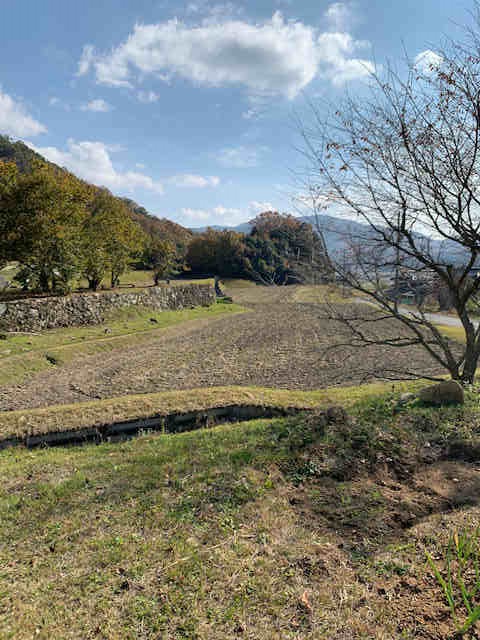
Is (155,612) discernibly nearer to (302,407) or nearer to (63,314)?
(302,407)

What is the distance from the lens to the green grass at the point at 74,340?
11.1 m

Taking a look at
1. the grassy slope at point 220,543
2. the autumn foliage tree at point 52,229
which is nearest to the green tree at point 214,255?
the autumn foliage tree at point 52,229

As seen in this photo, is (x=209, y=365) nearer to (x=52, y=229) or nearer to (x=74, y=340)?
(x=74, y=340)

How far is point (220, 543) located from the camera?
2865 mm

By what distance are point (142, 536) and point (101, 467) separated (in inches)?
67.6

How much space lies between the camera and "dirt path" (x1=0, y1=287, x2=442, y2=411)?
9.85 metres

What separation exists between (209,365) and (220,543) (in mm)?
10111

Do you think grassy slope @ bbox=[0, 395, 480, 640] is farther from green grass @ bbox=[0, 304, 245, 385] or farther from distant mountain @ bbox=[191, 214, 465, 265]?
green grass @ bbox=[0, 304, 245, 385]

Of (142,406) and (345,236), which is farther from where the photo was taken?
(142,406)

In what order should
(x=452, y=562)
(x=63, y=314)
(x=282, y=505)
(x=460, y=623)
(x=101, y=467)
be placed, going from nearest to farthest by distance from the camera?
1. (x=460, y=623)
2. (x=452, y=562)
3. (x=282, y=505)
4. (x=101, y=467)
5. (x=63, y=314)

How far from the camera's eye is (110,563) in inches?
106

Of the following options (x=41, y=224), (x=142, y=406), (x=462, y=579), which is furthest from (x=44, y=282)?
(x=462, y=579)

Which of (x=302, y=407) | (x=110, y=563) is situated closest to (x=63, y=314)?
(x=302, y=407)

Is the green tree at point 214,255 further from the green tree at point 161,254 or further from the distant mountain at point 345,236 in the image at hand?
the distant mountain at point 345,236
